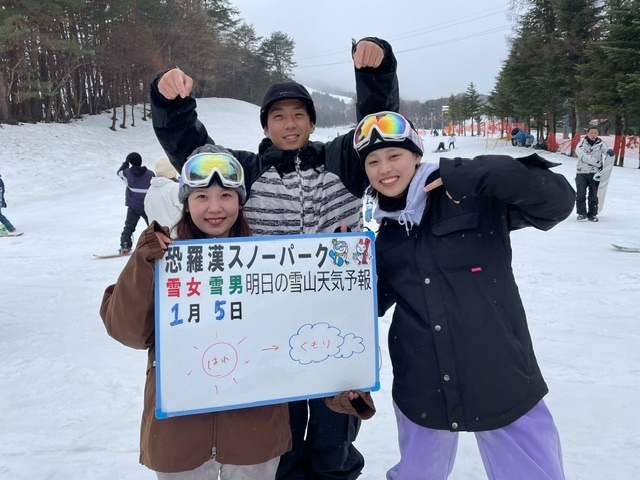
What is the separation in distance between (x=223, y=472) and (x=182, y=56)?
41.9 m

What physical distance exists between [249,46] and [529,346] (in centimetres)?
6185

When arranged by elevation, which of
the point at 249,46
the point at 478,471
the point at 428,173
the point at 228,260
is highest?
the point at 249,46

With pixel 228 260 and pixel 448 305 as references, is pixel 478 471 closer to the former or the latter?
pixel 448 305

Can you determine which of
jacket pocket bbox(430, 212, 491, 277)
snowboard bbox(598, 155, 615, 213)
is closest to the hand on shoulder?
jacket pocket bbox(430, 212, 491, 277)

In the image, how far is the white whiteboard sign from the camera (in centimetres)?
183

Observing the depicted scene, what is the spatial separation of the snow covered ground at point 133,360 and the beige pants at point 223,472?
1.09 metres

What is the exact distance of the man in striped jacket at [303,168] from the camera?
225 centimetres

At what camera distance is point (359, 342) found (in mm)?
2004

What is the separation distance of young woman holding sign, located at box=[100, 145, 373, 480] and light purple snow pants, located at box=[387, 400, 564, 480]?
12.0 inches

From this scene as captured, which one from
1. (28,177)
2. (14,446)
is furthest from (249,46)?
(14,446)

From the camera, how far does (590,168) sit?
10.0m

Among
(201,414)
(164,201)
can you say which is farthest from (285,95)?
(164,201)

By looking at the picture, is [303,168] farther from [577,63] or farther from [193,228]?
[577,63]

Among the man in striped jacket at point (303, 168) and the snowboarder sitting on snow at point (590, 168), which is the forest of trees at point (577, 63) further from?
the man in striped jacket at point (303, 168)
